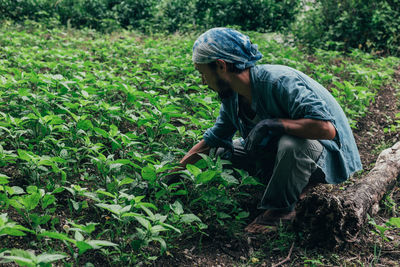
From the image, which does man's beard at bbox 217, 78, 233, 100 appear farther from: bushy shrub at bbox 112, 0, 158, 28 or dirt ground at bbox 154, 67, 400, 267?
bushy shrub at bbox 112, 0, 158, 28

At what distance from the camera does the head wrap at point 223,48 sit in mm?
2170

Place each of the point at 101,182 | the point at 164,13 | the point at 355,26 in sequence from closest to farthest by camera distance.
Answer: the point at 101,182 → the point at 355,26 → the point at 164,13

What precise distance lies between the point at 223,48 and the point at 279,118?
503 mm

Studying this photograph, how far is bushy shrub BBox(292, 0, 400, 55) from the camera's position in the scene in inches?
287

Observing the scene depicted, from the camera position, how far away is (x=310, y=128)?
2082 mm

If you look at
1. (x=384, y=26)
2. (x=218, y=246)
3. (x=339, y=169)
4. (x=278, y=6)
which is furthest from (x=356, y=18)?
(x=218, y=246)

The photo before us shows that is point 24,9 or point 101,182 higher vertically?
point 24,9

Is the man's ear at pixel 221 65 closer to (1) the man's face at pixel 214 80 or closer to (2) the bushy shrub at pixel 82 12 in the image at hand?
(1) the man's face at pixel 214 80

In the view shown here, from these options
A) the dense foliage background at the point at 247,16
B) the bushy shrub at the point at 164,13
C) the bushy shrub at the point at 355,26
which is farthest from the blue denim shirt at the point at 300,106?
the bushy shrub at the point at 164,13

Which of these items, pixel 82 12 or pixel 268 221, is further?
pixel 82 12

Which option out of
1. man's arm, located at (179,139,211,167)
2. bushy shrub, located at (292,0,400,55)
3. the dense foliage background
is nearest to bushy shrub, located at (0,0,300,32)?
the dense foliage background

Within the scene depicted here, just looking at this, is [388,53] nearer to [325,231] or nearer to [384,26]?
[384,26]

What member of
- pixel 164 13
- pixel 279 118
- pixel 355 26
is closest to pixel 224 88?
pixel 279 118

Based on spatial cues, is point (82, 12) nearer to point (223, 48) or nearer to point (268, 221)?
point (223, 48)
